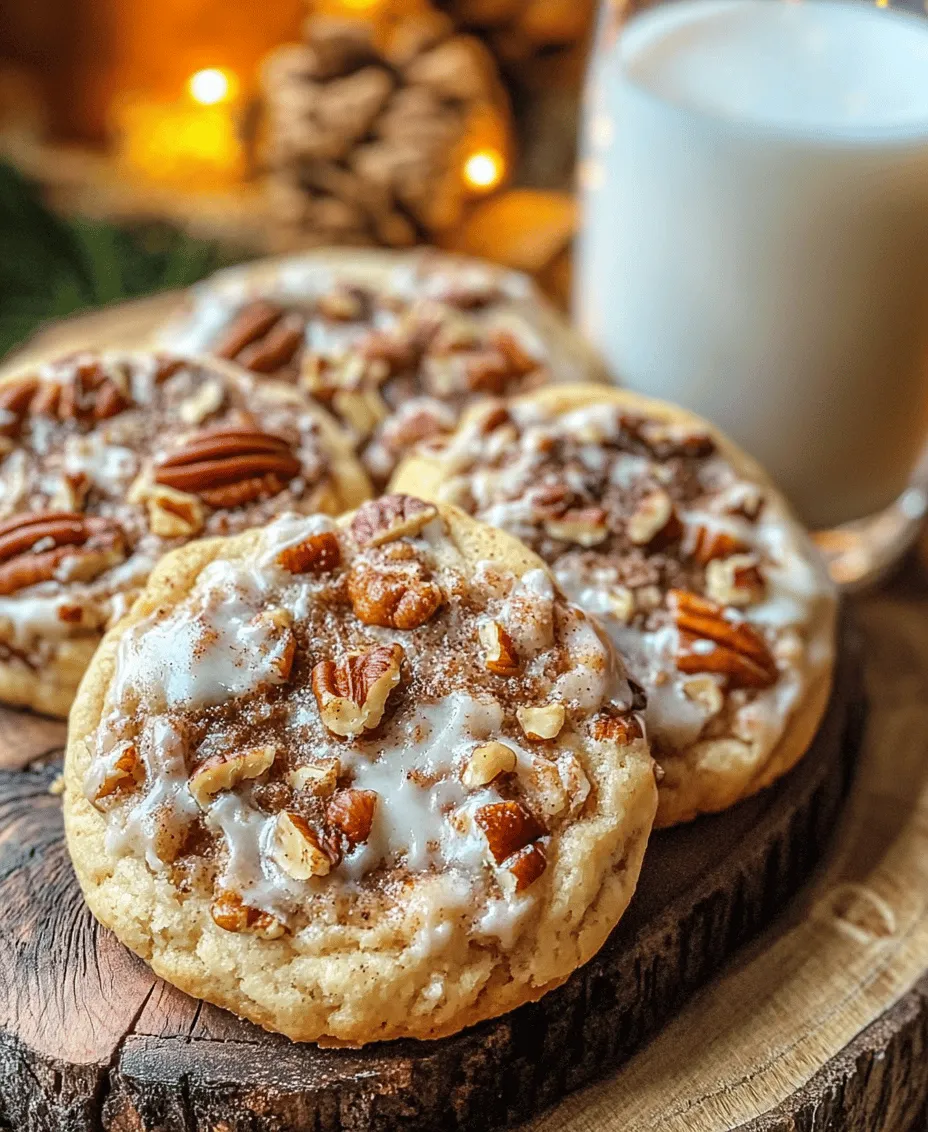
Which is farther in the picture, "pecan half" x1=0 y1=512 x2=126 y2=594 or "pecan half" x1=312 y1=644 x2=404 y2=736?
"pecan half" x1=0 y1=512 x2=126 y2=594

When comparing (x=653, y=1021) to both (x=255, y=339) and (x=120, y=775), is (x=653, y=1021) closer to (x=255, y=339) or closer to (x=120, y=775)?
(x=120, y=775)

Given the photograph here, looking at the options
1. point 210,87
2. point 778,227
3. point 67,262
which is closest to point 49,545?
point 778,227

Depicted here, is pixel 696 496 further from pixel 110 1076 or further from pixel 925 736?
pixel 110 1076

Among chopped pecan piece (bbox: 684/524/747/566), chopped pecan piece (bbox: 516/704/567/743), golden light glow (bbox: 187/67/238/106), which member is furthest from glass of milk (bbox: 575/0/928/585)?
golden light glow (bbox: 187/67/238/106)

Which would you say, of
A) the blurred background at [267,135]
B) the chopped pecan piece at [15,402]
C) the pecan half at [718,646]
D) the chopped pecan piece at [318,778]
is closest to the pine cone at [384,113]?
the blurred background at [267,135]

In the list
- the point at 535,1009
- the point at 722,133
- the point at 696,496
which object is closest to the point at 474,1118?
the point at 535,1009

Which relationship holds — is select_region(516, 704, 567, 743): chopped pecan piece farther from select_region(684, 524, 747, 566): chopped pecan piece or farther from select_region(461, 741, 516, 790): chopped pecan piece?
select_region(684, 524, 747, 566): chopped pecan piece
